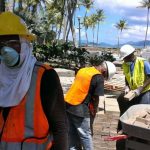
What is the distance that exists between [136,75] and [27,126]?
4398mm

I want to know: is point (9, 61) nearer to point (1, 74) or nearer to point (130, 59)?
point (1, 74)

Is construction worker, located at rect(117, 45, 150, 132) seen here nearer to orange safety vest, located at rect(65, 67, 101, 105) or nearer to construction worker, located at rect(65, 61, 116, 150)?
construction worker, located at rect(65, 61, 116, 150)

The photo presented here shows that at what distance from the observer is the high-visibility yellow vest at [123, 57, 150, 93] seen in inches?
268

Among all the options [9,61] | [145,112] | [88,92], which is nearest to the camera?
[9,61]

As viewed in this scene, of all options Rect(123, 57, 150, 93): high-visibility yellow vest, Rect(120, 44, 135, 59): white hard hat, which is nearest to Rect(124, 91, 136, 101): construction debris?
Rect(123, 57, 150, 93): high-visibility yellow vest

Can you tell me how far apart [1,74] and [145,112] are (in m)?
2.58

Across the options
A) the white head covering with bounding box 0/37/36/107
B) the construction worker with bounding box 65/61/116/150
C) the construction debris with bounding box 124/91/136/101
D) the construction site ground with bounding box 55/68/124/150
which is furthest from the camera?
the construction site ground with bounding box 55/68/124/150

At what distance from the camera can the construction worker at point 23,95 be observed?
8.86 ft

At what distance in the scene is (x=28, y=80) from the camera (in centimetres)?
271

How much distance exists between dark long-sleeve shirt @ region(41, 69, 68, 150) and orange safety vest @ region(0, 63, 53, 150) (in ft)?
0.13

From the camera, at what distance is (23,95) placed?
106 inches

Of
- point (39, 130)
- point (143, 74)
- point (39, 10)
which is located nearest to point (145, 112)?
point (143, 74)

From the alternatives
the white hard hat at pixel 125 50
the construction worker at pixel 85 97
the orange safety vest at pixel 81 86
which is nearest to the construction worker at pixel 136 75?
the white hard hat at pixel 125 50

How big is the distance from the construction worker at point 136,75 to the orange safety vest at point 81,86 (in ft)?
3.86
